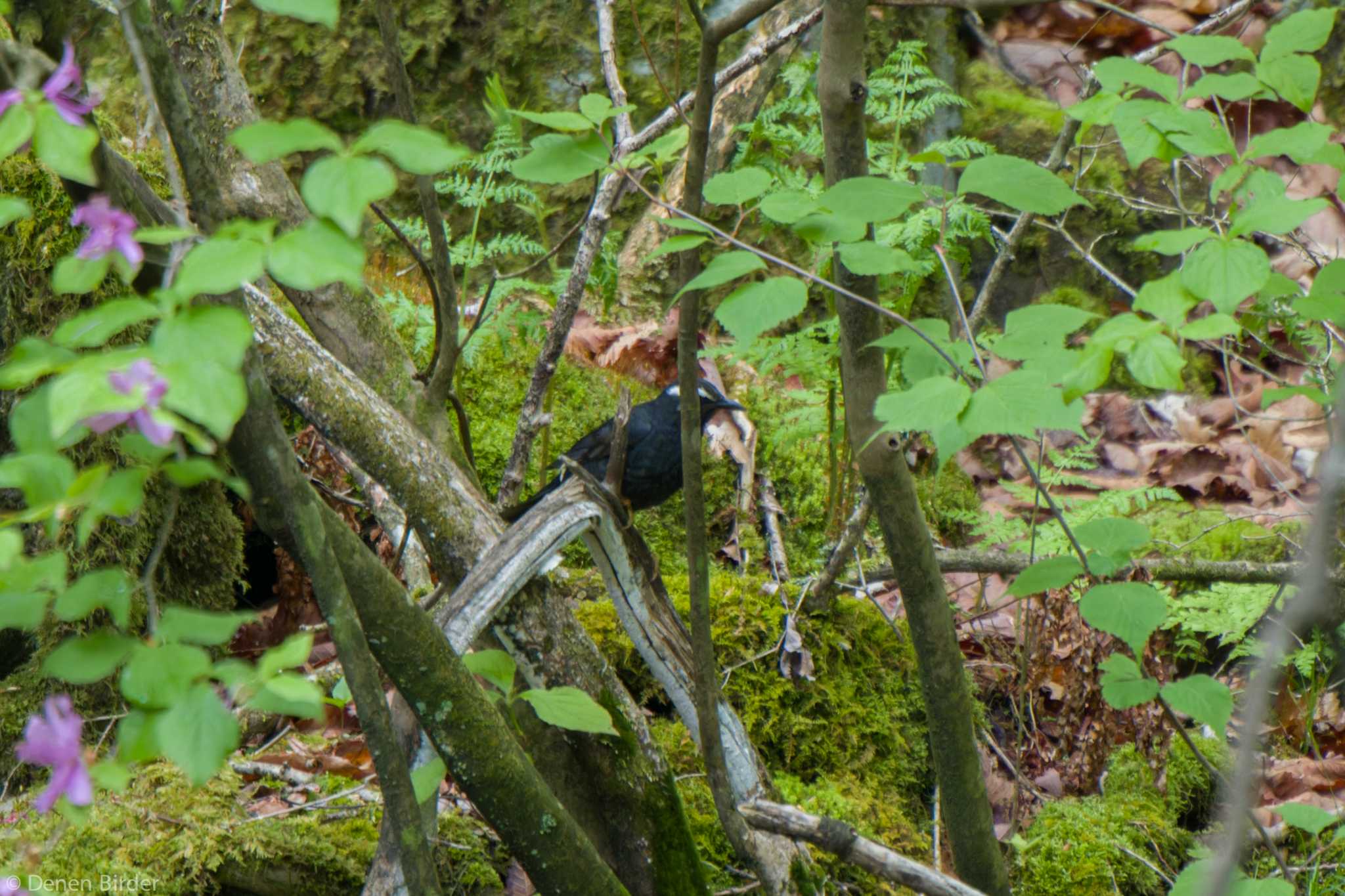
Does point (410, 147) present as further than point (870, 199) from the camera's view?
No

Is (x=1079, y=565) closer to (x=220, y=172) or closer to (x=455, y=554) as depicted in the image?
(x=455, y=554)

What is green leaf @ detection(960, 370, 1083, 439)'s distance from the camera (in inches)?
51.0

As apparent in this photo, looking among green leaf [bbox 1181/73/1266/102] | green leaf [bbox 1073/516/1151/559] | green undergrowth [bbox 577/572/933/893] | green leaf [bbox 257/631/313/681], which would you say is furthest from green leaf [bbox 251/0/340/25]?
green undergrowth [bbox 577/572/933/893]

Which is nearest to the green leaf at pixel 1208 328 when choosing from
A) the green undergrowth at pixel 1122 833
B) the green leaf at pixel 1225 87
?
the green leaf at pixel 1225 87

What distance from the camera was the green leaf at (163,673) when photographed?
3.20 ft

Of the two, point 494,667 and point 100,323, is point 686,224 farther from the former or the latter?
point 494,667

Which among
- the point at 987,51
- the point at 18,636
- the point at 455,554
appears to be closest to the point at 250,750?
the point at 18,636

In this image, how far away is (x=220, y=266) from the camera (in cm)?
83

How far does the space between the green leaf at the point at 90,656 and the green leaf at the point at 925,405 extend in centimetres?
87

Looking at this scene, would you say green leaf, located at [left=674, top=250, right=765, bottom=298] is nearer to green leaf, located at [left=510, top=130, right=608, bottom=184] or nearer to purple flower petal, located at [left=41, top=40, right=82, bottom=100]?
green leaf, located at [left=510, top=130, right=608, bottom=184]

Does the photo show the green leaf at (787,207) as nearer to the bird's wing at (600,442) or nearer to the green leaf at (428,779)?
the green leaf at (428,779)

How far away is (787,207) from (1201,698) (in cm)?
102

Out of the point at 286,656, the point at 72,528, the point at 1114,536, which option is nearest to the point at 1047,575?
the point at 1114,536

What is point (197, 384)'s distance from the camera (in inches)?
31.5
